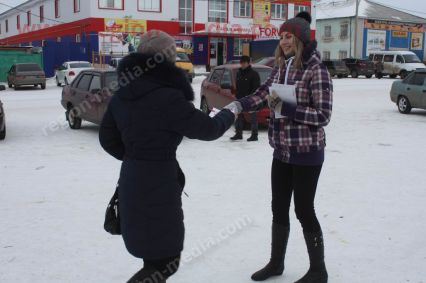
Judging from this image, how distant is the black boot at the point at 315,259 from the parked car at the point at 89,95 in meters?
7.33

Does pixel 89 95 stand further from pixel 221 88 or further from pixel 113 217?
pixel 113 217

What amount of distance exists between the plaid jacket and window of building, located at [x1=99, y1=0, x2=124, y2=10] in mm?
38533

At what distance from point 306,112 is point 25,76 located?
23843 millimetres

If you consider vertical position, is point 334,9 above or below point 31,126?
above

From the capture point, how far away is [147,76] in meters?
2.69

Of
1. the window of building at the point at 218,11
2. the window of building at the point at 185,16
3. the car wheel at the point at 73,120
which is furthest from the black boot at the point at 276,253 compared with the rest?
the window of building at the point at 218,11

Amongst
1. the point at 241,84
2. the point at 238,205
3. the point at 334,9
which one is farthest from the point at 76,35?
the point at 238,205

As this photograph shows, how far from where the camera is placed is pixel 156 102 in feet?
8.69

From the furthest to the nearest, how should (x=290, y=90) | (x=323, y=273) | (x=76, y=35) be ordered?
(x=76, y=35) < (x=323, y=273) < (x=290, y=90)

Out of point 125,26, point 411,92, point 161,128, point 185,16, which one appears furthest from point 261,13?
point 161,128

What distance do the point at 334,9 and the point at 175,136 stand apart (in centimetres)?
5836

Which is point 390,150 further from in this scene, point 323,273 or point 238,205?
point 323,273

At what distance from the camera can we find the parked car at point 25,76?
80.9 feet

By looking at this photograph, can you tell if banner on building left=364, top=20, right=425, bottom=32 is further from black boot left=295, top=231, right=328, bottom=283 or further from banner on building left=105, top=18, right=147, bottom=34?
black boot left=295, top=231, right=328, bottom=283
